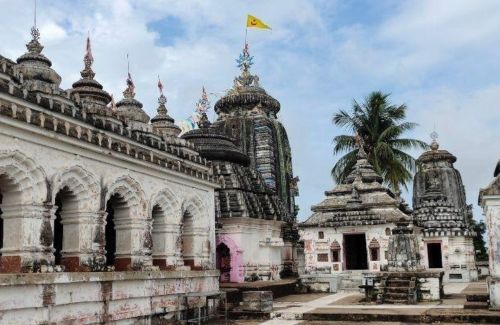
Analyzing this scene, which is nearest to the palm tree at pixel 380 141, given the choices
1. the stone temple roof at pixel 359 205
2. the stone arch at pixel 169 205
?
the stone temple roof at pixel 359 205

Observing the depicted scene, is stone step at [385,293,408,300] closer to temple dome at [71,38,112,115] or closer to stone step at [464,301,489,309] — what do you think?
stone step at [464,301,489,309]

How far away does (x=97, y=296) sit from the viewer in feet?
43.9

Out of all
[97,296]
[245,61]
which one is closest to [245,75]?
[245,61]

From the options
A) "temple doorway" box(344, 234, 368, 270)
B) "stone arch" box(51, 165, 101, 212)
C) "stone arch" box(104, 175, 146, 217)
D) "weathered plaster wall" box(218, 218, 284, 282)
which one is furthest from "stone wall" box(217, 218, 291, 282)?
"stone arch" box(51, 165, 101, 212)

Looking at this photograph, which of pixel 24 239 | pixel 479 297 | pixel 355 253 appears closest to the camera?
pixel 24 239

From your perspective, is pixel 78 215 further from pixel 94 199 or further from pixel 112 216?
pixel 112 216

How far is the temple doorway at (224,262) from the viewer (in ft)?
80.0

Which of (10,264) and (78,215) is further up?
(78,215)

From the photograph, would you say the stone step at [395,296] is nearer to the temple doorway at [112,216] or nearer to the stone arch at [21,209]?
the temple doorway at [112,216]

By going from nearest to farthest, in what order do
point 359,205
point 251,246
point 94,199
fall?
point 94,199
point 251,246
point 359,205

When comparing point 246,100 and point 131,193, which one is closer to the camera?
point 131,193

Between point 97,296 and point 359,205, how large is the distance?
16.1 m

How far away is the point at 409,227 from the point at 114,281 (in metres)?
12.3

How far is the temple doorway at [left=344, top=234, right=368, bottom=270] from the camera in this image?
28297mm
